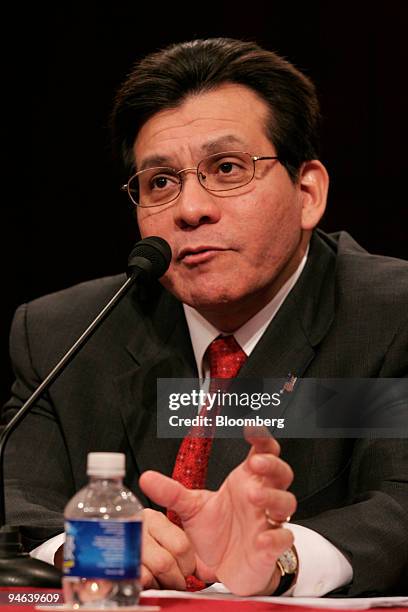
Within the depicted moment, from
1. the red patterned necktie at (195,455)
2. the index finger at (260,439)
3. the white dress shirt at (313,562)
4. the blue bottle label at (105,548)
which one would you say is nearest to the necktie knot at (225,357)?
the red patterned necktie at (195,455)

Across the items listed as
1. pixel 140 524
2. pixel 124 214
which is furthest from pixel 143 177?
pixel 140 524

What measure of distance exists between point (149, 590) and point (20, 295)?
145 cm

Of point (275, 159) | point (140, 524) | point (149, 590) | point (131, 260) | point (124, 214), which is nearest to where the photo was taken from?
A: point (140, 524)

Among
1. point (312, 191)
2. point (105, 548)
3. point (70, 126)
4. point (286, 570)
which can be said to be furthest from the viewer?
point (70, 126)

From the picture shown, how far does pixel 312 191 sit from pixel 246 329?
12.8 inches

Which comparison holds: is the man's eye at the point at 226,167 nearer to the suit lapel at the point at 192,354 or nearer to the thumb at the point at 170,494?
the suit lapel at the point at 192,354

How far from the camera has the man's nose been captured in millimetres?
1700

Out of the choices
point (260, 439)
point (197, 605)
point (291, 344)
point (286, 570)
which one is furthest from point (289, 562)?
point (291, 344)

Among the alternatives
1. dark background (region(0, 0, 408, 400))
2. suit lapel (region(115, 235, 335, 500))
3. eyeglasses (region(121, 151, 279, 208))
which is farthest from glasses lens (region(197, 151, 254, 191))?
dark background (region(0, 0, 408, 400))

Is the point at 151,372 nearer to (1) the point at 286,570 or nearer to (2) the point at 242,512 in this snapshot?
(1) the point at 286,570

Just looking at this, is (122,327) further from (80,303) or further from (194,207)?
(194,207)

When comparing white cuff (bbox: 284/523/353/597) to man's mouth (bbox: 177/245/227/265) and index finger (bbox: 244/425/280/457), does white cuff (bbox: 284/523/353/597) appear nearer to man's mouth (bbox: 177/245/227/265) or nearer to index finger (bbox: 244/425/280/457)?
index finger (bbox: 244/425/280/457)

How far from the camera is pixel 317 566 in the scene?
1241mm

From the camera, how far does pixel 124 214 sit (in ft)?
8.15
